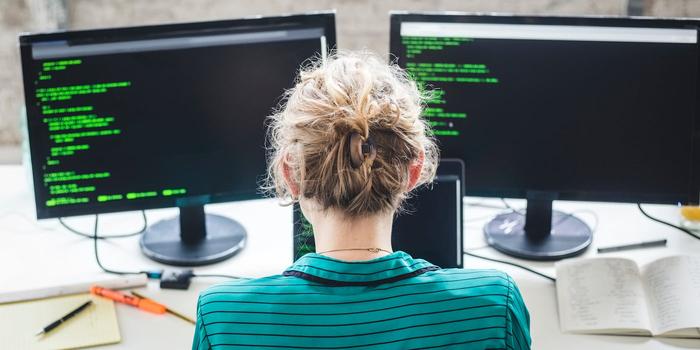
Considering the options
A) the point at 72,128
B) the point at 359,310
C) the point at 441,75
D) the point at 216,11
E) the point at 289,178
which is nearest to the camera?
the point at 359,310

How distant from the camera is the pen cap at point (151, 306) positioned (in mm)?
1537

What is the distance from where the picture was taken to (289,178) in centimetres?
117

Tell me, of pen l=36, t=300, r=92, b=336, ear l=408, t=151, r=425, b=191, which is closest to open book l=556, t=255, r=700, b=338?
ear l=408, t=151, r=425, b=191

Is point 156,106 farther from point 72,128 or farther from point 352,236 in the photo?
point 352,236

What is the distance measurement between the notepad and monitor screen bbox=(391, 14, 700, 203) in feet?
2.51

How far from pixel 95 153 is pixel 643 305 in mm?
1086

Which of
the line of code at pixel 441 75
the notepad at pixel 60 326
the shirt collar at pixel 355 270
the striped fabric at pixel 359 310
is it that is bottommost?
the notepad at pixel 60 326

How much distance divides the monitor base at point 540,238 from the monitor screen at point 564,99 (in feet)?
0.33

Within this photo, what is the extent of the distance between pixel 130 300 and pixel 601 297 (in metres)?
0.88

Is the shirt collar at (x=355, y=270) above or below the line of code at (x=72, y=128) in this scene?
below

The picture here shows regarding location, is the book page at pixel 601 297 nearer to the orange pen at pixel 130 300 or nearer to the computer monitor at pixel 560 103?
the computer monitor at pixel 560 103

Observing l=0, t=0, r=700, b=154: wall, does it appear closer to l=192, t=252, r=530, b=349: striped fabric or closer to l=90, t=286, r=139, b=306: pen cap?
l=90, t=286, r=139, b=306: pen cap

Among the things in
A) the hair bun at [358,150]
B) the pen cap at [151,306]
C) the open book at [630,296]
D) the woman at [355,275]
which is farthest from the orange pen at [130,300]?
the open book at [630,296]

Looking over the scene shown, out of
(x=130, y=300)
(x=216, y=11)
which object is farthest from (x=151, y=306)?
(x=216, y=11)
